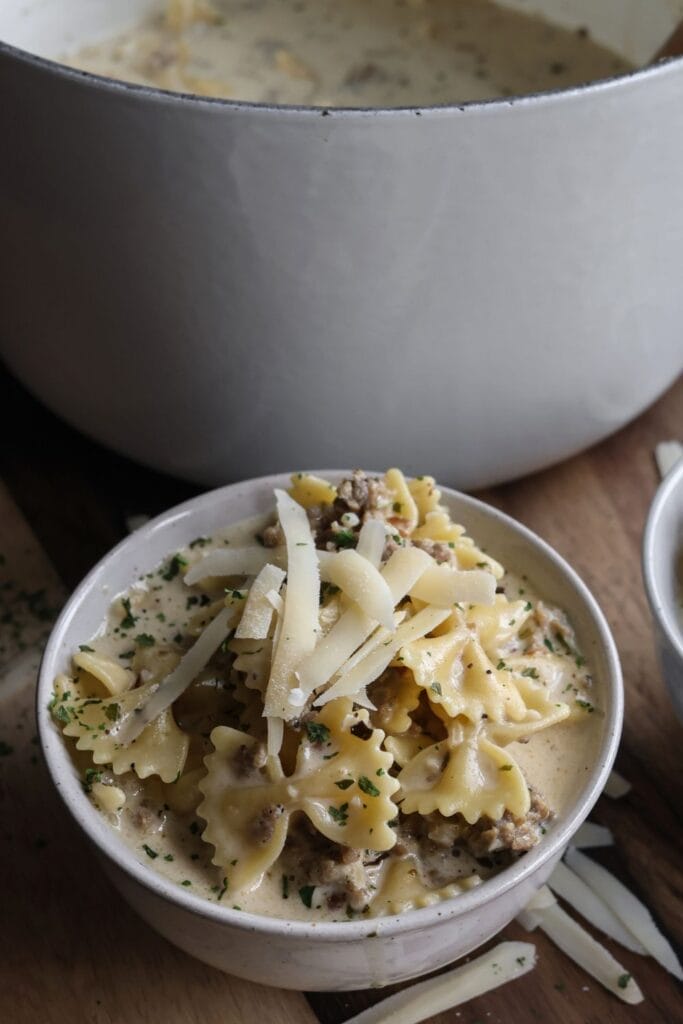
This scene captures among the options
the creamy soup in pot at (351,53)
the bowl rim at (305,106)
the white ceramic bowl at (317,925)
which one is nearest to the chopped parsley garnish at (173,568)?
the white ceramic bowl at (317,925)

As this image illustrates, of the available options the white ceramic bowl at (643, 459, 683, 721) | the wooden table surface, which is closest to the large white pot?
the wooden table surface

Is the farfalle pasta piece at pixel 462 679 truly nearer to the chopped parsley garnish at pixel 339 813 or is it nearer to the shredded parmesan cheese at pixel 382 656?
the shredded parmesan cheese at pixel 382 656

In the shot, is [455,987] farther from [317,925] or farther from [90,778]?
[90,778]

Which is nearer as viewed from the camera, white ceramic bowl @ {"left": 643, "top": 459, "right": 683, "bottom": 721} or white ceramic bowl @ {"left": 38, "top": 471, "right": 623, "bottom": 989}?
white ceramic bowl @ {"left": 38, "top": 471, "right": 623, "bottom": 989}

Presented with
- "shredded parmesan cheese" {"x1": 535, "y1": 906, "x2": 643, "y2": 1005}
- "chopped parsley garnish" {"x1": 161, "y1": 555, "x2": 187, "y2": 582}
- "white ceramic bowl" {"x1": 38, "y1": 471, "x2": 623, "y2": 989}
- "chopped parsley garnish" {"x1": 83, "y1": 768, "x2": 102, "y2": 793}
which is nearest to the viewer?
"white ceramic bowl" {"x1": 38, "y1": 471, "x2": 623, "y2": 989}

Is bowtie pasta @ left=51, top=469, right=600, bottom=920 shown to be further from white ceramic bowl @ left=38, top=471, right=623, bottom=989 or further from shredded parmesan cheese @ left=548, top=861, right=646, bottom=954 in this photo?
shredded parmesan cheese @ left=548, top=861, right=646, bottom=954

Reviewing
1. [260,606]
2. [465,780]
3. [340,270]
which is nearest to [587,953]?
[465,780]

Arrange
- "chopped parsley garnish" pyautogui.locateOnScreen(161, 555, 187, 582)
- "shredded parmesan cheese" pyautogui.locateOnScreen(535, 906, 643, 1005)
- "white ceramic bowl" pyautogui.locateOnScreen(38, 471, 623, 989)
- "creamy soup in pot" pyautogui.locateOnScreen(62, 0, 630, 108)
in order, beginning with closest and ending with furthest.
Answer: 1. "white ceramic bowl" pyautogui.locateOnScreen(38, 471, 623, 989)
2. "shredded parmesan cheese" pyautogui.locateOnScreen(535, 906, 643, 1005)
3. "chopped parsley garnish" pyautogui.locateOnScreen(161, 555, 187, 582)
4. "creamy soup in pot" pyautogui.locateOnScreen(62, 0, 630, 108)
